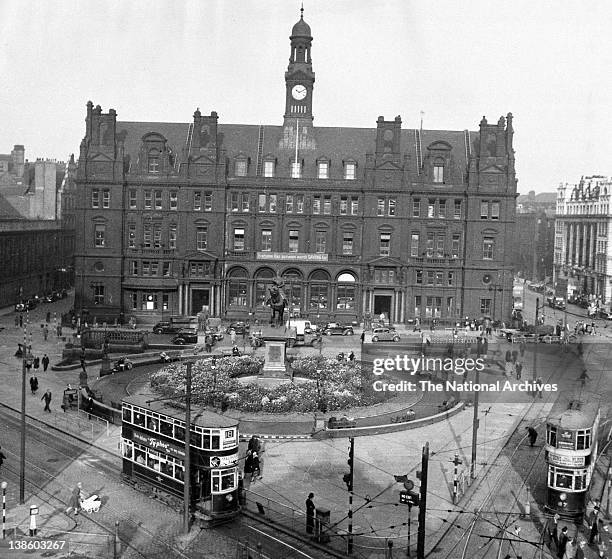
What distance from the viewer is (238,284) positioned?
294 feet

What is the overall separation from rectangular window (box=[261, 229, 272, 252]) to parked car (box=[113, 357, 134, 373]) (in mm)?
29171

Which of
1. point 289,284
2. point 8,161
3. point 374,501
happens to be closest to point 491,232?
point 289,284

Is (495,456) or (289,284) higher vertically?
(289,284)

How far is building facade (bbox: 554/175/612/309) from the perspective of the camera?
378 ft

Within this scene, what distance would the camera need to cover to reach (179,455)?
34.8 meters

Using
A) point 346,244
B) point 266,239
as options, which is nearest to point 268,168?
point 266,239

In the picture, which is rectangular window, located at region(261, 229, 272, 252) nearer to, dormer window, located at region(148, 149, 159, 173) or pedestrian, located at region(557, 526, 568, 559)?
dormer window, located at region(148, 149, 159, 173)

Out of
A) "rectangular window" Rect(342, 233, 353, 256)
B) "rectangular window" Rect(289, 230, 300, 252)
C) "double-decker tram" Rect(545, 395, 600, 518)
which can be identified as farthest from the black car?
"double-decker tram" Rect(545, 395, 600, 518)

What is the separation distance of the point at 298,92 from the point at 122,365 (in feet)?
141

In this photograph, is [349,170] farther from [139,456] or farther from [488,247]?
[139,456]

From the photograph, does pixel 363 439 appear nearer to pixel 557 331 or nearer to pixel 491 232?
pixel 557 331

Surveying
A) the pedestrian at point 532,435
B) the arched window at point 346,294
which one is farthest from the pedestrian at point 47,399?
the arched window at point 346,294

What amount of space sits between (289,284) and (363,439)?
44642 mm

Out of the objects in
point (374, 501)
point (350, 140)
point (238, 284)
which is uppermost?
point (350, 140)
